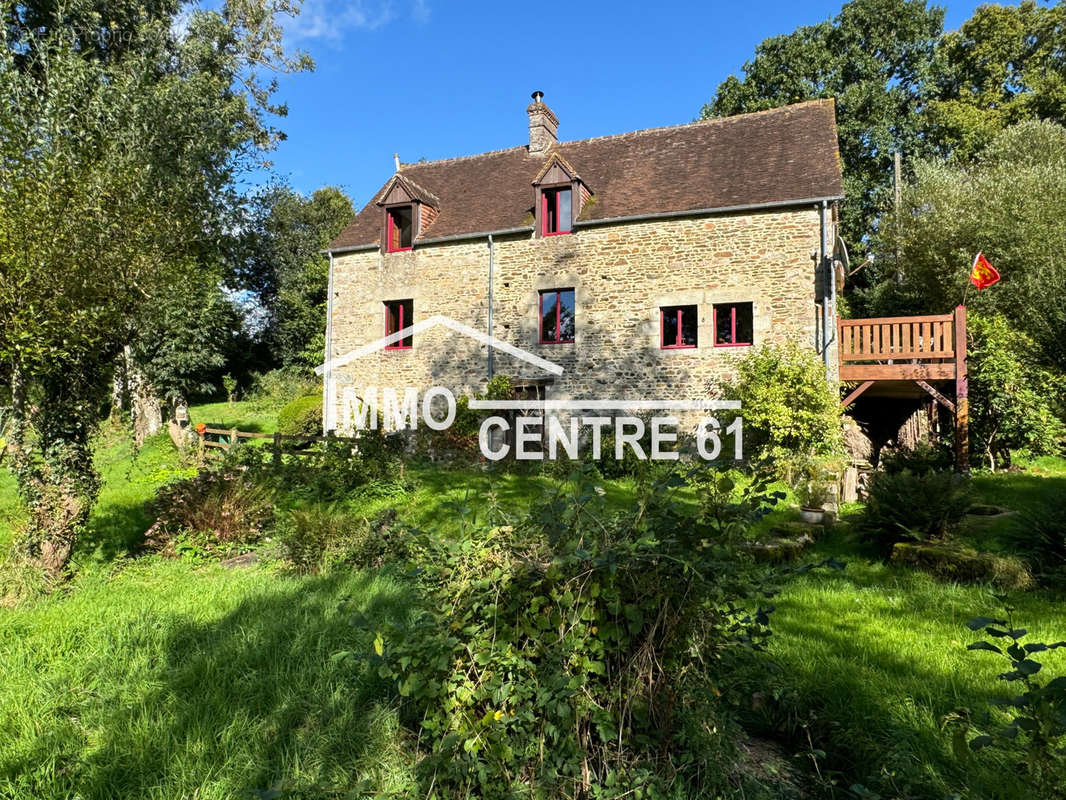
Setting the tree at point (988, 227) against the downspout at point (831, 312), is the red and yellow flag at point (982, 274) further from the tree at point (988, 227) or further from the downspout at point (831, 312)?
the downspout at point (831, 312)

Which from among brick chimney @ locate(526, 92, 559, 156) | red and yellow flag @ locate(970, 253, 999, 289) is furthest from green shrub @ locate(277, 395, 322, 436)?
red and yellow flag @ locate(970, 253, 999, 289)

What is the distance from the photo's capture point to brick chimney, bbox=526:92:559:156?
17469 mm

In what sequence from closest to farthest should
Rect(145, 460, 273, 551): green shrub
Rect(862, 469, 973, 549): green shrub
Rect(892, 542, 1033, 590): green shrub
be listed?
1. Rect(892, 542, 1033, 590): green shrub
2. Rect(862, 469, 973, 549): green shrub
3. Rect(145, 460, 273, 551): green shrub

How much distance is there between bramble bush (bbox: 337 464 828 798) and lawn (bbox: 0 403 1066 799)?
1.55ft

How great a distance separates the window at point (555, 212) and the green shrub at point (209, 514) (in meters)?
10.3

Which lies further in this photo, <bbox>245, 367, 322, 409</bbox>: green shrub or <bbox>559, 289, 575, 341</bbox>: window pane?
<bbox>245, 367, 322, 409</bbox>: green shrub

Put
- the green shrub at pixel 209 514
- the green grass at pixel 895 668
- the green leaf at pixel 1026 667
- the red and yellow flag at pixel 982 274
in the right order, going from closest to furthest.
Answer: the green leaf at pixel 1026 667
the green grass at pixel 895 668
the green shrub at pixel 209 514
the red and yellow flag at pixel 982 274

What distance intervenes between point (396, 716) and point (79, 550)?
18.4ft

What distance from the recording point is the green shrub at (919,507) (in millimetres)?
6535

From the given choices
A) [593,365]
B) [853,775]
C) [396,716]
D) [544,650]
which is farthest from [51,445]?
[593,365]

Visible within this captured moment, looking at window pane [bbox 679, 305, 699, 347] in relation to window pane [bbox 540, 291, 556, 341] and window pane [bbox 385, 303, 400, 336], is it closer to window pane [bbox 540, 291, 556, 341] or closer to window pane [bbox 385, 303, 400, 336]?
window pane [bbox 540, 291, 556, 341]

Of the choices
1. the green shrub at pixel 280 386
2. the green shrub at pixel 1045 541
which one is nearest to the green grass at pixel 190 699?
the green shrub at pixel 1045 541

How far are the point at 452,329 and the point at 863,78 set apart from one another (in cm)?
2173

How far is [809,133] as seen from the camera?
14.6m
